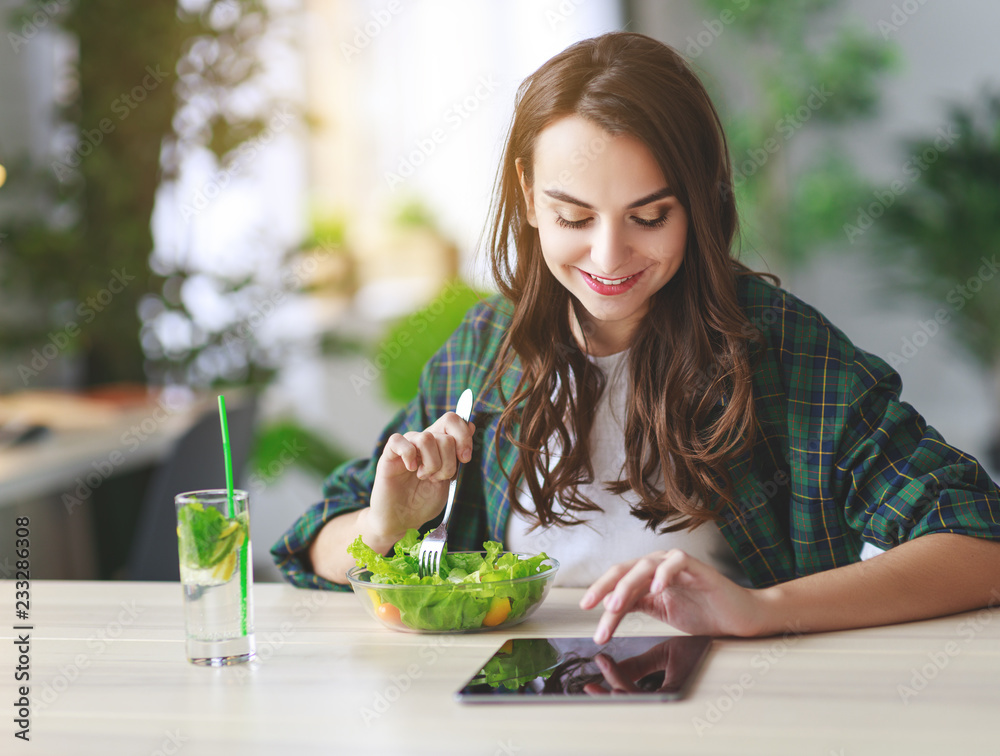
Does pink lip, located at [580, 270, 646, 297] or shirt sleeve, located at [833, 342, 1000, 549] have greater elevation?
pink lip, located at [580, 270, 646, 297]

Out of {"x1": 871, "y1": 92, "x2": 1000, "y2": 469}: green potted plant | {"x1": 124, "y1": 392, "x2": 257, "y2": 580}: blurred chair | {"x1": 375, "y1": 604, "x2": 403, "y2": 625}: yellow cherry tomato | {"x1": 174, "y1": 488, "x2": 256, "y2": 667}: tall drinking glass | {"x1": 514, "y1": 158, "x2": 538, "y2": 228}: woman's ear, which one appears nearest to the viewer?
{"x1": 174, "y1": 488, "x2": 256, "y2": 667}: tall drinking glass

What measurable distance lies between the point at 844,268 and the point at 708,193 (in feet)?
12.1

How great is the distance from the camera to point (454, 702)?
81 centimetres

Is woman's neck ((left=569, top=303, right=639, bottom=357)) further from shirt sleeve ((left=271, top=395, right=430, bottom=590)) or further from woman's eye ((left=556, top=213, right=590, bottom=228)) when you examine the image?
shirt sleeve ((left=271, top=395, right=430, bottom=590))

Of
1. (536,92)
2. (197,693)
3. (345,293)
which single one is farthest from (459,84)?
(197,693)

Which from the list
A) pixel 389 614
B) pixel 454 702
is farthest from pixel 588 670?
pixel 389 614

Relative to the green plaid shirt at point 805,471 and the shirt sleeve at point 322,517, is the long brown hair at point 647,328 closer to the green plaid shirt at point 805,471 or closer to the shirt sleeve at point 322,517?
the green plaid shirt at point 805,471

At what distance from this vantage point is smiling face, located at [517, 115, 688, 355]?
1.11m

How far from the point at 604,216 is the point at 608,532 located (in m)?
0.44

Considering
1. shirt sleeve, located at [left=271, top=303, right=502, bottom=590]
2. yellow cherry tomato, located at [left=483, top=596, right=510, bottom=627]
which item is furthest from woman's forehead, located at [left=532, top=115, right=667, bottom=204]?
yellow cherry tomato, located at [left=483, top=596, right=510, bottom=627]

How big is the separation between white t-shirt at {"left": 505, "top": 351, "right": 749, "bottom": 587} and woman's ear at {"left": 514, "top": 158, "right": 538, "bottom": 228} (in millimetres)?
216

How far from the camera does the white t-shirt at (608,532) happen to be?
1.29 metres

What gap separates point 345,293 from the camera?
4578mm

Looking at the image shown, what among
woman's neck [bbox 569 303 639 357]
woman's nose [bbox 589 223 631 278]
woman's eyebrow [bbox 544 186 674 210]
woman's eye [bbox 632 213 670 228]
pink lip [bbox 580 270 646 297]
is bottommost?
woman's neck [bbox 569 303 639 357]
